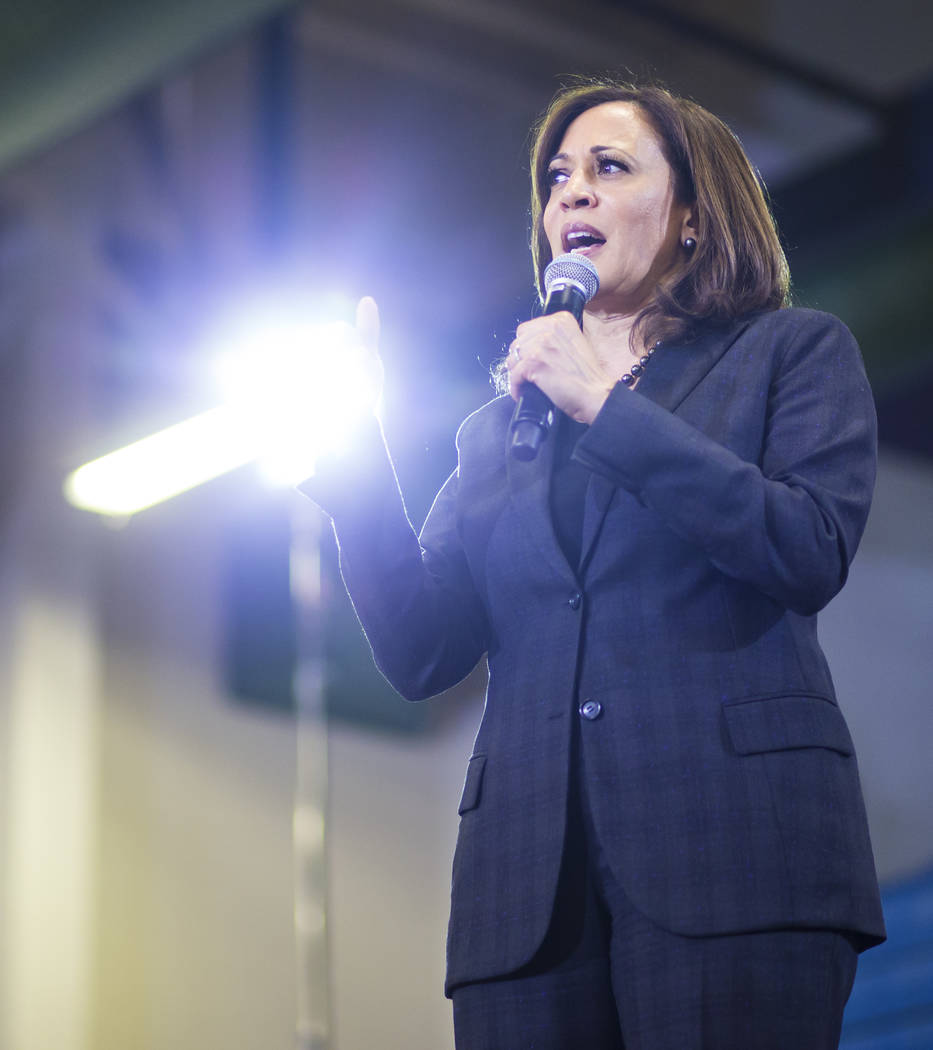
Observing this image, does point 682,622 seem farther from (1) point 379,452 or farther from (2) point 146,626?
(2) point 146,626

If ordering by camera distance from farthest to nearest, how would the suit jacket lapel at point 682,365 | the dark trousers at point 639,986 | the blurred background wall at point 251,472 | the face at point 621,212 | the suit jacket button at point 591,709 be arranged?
Answer: the blurred background wall at point 251,472 < the face at point 621,212 < the suit jacket lapel at point 682,365 < the suit jacket button at point 591,709 < the dark trousers at point 639,986

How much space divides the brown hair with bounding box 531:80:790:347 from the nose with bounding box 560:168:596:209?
3.6 inches

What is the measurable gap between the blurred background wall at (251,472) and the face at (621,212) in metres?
2.78

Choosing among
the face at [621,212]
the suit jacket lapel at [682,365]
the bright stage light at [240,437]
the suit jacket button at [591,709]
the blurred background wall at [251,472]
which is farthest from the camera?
the blurred background wall at [251,472]

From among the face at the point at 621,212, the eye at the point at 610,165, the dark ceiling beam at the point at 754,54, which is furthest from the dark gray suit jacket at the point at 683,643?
the dark ceiling beam at the point at 754,54

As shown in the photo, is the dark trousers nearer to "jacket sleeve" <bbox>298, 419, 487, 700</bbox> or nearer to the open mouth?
"jacket sleeve" <bbox>298, 419, 487, 700</bbox>

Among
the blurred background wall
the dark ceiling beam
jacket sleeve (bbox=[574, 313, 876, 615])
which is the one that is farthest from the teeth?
the dark ceiling beam

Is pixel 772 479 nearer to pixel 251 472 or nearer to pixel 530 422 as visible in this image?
pixel 530 422

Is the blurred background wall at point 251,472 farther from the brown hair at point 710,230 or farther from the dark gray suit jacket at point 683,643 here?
the dark gray suit jacket at point 683,643

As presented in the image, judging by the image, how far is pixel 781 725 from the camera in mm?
1110

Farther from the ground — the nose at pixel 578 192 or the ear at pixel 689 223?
the nose at pixel 578 192

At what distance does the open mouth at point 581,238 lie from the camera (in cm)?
139

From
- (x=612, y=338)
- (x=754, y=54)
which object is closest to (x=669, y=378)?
(x=612, y=338)

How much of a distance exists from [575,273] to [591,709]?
43 cm
